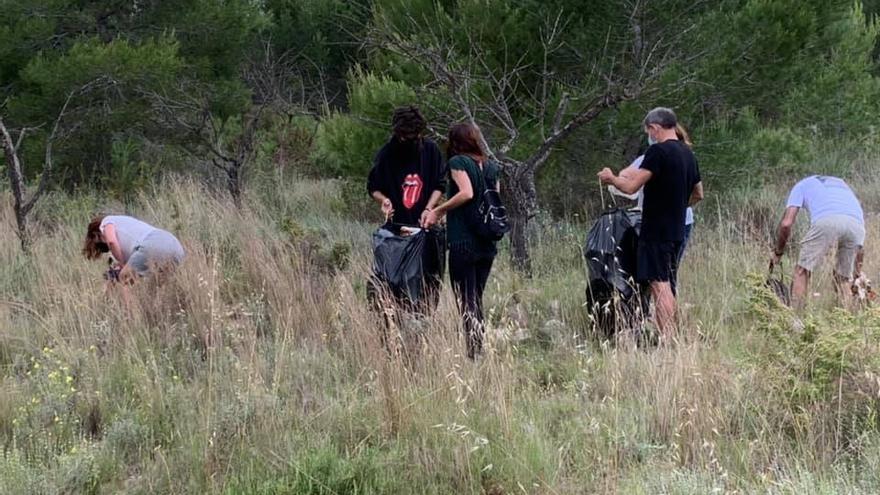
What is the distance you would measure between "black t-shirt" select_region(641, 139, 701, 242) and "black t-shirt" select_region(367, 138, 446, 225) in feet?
4.33

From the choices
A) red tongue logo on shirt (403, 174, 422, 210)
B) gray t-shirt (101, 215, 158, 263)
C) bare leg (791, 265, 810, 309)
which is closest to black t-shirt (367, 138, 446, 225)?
red tongue logo on shirt (403, 174, 422, 210)

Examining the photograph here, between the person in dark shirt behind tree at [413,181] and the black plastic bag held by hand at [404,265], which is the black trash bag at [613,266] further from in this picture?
the black plastic bag held by hand at [404,265]

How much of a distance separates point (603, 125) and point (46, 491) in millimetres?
6580

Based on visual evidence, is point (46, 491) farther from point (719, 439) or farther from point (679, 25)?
point (679, 25)

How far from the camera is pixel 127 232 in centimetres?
588

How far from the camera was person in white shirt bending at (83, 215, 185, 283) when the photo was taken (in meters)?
5.77

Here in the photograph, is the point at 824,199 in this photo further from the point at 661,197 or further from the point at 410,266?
the point at 410,266

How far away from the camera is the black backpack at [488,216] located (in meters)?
4.89

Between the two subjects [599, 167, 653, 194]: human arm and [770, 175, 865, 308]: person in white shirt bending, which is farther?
[770, 175, 865, 308]: person in white shirt bending

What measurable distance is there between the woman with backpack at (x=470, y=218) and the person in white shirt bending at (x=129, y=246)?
209 cm

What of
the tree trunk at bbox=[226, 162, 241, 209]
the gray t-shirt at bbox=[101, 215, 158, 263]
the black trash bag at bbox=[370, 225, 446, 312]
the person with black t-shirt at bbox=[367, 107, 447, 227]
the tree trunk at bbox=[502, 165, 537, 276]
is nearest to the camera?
the black trash bag at bbox=[370, 225, 446, 312]

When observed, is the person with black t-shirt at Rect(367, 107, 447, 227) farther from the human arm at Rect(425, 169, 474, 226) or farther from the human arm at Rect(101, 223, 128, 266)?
the human arm at Rect(101, 223, 128, 266)

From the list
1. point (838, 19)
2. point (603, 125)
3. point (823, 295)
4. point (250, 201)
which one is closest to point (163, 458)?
point (823, 295)

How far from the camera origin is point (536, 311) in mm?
5742
